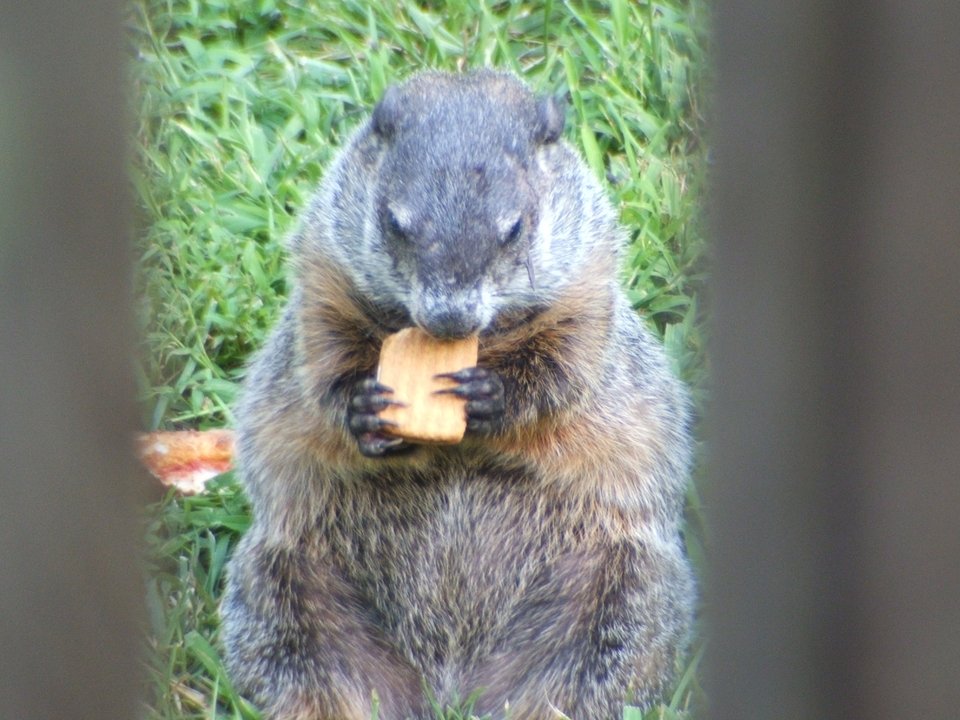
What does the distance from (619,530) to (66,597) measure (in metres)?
2.27

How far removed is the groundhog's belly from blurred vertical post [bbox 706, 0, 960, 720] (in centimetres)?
208

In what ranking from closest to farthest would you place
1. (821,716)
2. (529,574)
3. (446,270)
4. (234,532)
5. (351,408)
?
(821,716), (446,270), (351,408), (529,574), (234,532)

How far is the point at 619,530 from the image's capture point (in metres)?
3.60

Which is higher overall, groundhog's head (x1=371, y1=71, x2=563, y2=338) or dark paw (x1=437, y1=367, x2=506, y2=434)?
groundhog's head (x1=371, y1=71, x2=563, y2=338)

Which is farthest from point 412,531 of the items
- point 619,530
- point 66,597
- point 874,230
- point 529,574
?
point 874,230

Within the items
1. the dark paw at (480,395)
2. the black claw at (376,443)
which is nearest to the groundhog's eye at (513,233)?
the dark paw at (480,395)

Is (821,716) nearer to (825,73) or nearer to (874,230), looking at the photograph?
(874,230)

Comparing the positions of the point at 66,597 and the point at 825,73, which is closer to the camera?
the point at 825,73

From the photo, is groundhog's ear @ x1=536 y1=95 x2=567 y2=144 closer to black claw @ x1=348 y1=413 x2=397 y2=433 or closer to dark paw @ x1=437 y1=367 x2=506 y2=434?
dark paw @ x1=437 y1=367 x2=506 y2=434

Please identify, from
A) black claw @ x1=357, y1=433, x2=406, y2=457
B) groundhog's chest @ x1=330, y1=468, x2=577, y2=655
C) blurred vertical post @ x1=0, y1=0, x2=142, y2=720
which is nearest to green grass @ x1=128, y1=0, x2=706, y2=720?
groundhog's chest @ x1=330, y1=468, x2=577, y2=655

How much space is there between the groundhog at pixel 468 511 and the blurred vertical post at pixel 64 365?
6.00 feet

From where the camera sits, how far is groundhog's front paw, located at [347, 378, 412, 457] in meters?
3.26

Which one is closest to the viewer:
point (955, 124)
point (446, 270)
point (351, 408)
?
point (955, 124)

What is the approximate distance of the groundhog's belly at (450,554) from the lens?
3.55 m
